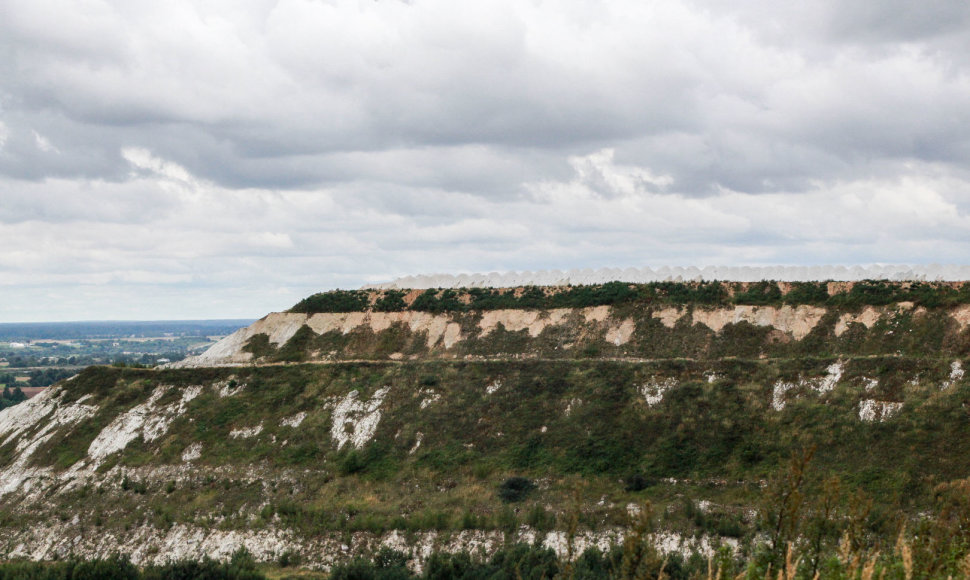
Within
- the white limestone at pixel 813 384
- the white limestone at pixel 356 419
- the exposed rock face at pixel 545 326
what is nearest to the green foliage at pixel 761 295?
the exposed rock face at pixel 545 326

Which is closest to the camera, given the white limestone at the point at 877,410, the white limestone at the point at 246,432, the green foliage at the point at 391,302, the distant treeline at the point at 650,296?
the white limestone at the point at 877,410

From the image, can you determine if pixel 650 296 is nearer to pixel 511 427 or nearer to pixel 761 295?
pixel 761 295

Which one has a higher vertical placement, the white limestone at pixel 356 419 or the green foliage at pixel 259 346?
the green foliage at pixel 259 346

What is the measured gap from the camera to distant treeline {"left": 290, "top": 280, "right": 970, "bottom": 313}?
210ft

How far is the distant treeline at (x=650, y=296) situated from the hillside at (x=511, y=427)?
328 mm

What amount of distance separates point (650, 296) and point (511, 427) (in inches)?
1050

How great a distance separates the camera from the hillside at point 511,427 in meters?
42.1

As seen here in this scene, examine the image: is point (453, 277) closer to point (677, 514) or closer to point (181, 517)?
point (181, 517)

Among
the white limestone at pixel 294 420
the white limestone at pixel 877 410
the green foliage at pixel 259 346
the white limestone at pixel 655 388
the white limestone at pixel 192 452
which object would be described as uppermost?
the green foliage at pixel 259 346

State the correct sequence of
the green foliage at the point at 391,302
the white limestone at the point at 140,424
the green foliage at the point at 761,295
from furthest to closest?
1. the green foliage at the point at 391,302
2. the green foliage at the point at 761,295
3. the white limestone at the point at 140,424

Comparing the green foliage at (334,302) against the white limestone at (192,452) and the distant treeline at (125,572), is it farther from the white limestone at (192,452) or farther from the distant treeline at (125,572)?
the distant treeline at (125,572)

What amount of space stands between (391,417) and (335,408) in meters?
5.70

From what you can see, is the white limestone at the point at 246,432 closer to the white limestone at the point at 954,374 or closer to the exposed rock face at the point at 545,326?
the exposed rock face at the point at 545,326

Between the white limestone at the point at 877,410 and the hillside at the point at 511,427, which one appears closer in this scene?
the hillside at the point at 511,427
